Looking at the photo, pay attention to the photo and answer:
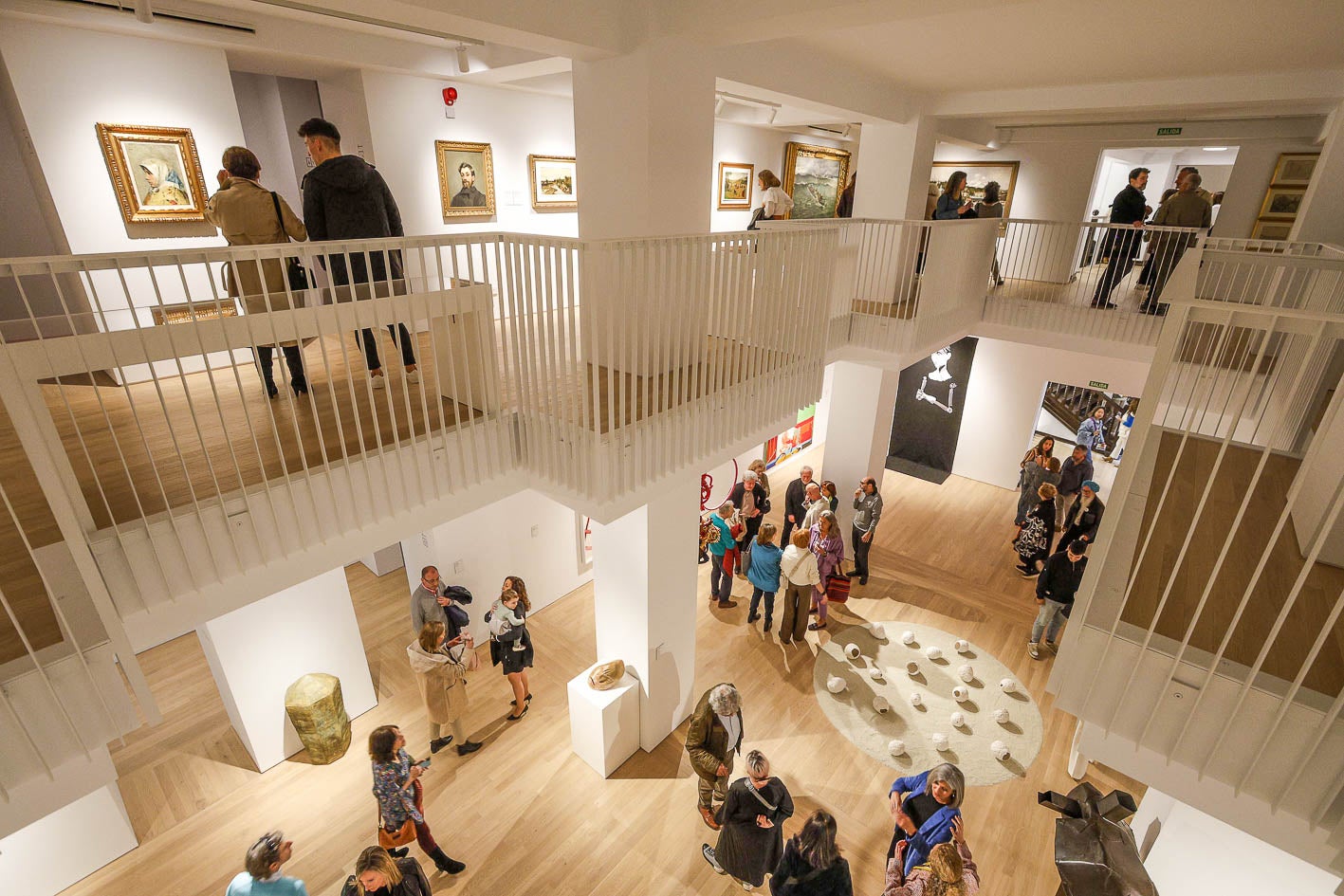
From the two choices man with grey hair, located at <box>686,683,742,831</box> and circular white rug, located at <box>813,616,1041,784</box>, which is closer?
man with grey hair, located at <box>686,683,742,831</box>

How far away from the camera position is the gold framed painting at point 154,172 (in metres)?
4.63

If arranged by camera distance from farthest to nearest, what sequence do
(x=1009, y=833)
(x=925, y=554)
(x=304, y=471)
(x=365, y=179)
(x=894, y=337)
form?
(x=925, y=554), (x=894, y=337), (x=1009, y=833), (x=365, y=179), (x=304, y=471)

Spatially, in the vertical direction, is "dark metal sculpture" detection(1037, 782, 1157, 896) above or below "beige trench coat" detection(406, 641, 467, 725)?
above

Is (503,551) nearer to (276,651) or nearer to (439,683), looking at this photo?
(439,683)

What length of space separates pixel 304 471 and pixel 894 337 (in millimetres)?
5442

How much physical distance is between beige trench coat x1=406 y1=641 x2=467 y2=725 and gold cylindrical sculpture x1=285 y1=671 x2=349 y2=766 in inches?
29.1

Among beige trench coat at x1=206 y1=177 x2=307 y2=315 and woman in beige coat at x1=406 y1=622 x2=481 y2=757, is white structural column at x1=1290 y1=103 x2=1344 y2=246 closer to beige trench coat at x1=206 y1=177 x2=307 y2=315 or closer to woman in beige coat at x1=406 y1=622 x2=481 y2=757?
beige trench coat at x1=206 y1=177 x2=307 y2=315

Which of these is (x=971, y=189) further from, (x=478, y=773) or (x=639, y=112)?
(x=478, y=773)

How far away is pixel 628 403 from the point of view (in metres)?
3.85

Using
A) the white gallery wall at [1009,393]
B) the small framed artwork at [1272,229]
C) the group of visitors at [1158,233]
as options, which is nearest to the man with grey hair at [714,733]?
the group of visitors at [1158,233]

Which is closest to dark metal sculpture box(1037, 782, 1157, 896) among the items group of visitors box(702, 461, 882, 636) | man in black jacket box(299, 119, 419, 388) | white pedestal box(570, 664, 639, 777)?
white pedestal box(570, 664, 639, 777)

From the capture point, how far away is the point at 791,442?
11.0 metres

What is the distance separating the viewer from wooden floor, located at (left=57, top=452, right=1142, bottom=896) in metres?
4.39

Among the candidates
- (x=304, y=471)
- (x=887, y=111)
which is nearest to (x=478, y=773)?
(x=304, y=471)
